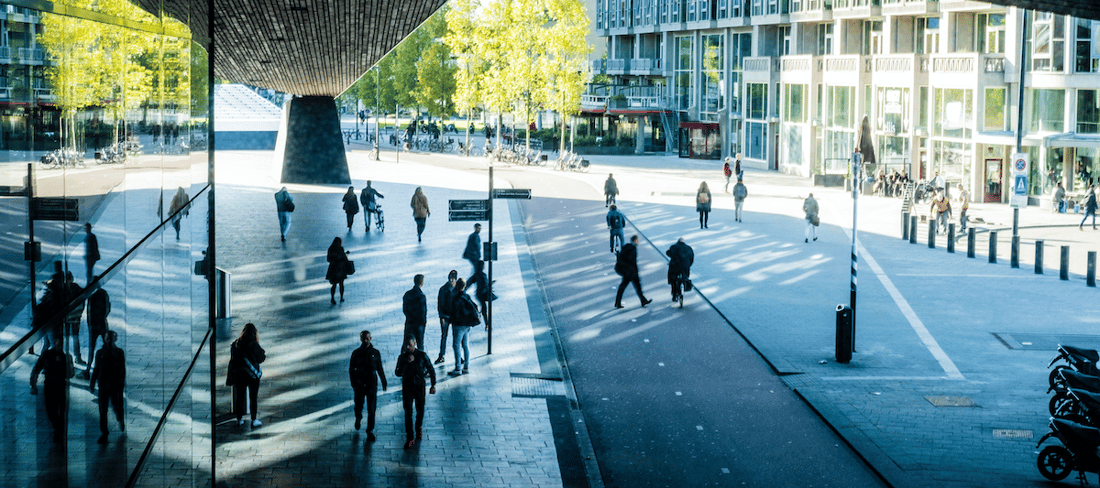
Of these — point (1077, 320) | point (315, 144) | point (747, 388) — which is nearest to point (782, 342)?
point (747, 388)

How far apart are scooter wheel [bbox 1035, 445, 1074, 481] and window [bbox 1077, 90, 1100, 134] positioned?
3094cm

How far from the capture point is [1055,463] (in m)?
11.4

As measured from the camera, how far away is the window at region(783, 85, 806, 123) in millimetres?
56156

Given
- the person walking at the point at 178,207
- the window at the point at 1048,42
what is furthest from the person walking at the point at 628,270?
the window at the point at 1048,42

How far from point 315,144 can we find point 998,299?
29051mm

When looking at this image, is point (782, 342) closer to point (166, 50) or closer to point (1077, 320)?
point (1077, 320)

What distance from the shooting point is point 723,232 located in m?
32.2

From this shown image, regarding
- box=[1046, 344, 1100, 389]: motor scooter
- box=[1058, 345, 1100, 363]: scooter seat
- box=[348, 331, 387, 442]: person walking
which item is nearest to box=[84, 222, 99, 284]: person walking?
box=[348, 331, 387, 442]: person walking

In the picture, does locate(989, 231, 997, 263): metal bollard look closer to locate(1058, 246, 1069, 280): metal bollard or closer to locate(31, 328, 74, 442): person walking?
locate(1058, 246, 1069, 280): metal bollard

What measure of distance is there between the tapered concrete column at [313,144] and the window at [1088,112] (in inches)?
1021

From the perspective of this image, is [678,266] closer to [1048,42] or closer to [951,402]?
[951,402]

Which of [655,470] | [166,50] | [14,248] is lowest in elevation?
[655,470]

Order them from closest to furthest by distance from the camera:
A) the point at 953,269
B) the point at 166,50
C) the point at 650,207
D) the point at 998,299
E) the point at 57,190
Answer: the point at 57,190, the point at 166,50, the point at 998,299, the point at 953,269, the point at 650,207

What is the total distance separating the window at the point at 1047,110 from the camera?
4019 cm
